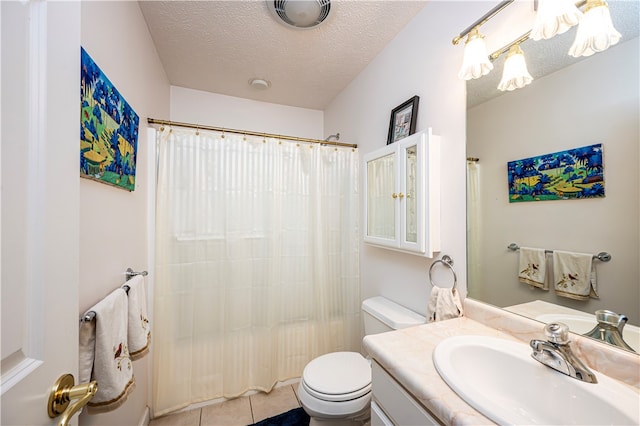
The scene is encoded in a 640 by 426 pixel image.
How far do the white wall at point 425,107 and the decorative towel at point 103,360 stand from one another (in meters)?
1.38

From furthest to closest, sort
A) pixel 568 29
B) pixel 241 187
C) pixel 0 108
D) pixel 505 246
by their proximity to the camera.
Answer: pixel 241 187 < pixel 505 246 < pixel 568 29 < pixel 0 108

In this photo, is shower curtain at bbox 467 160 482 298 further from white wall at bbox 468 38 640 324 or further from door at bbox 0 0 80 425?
door at bbox 0 0 80 425

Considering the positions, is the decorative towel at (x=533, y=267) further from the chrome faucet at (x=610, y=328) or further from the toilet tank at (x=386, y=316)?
the toilet tank at (x=386, y=316)

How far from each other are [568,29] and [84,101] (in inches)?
62.6

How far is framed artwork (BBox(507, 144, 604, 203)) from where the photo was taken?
2.61ft

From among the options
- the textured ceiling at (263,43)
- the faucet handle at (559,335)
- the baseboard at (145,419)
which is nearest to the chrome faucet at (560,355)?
the faucet handle at (559,335)

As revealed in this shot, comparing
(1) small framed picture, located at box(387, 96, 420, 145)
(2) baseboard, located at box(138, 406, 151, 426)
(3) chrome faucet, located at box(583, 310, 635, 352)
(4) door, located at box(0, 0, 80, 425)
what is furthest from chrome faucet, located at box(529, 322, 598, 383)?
(2) baseboard, located at box(138, 406, 151, 426)

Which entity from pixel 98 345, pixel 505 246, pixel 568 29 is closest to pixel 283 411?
pixel 98 345

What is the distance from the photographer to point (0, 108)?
1.24ft

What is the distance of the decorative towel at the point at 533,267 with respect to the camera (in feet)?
3.07

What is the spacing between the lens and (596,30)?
77 cm

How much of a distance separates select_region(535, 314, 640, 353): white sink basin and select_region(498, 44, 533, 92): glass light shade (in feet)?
2.79

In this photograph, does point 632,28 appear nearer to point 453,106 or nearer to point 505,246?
point 453,106

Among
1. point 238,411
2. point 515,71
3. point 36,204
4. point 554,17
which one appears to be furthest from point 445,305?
point 238,411
